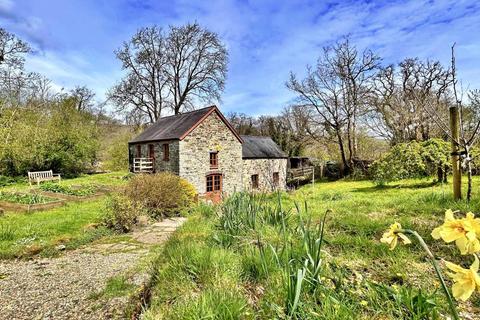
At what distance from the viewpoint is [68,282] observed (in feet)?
14.5

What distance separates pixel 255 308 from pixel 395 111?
2185 centimetres

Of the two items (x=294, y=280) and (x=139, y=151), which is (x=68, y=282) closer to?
(x=294, y=280)

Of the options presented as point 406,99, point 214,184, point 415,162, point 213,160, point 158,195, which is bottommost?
point 214,184

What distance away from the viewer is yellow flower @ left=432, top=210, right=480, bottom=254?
0.92 metres

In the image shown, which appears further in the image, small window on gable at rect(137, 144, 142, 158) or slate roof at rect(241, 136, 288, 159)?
slate roof at rect(241, 136, 288, 159)

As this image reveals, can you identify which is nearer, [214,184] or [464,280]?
[464,280]

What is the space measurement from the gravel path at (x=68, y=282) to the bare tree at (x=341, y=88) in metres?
19.9

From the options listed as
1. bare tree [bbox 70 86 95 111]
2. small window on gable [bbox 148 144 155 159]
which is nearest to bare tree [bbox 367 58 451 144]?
small window on gable [bbox 148 144 155 159]

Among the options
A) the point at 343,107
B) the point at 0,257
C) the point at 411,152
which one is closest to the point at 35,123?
the point at 0,257

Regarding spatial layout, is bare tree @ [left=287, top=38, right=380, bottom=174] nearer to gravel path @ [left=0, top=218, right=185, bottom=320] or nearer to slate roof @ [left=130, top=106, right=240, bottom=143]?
slate roof @ [left=130, top=106, right=240, bottom=143]

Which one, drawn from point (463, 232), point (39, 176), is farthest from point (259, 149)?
point (463, 232)

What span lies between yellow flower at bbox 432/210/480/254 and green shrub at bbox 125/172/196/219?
8485mm

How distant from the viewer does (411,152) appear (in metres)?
14.5

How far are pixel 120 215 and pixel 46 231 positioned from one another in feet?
5.79
